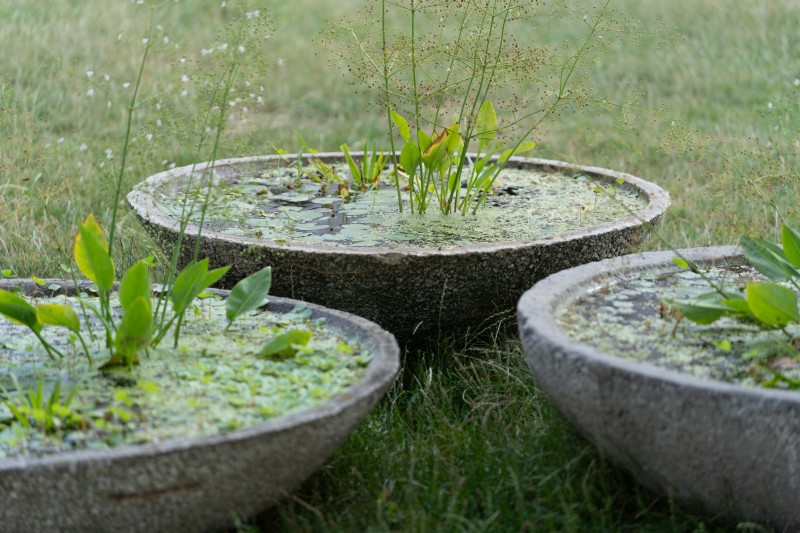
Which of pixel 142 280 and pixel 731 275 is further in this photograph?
pixel 731 275

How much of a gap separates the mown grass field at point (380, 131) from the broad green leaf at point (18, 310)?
29 cm

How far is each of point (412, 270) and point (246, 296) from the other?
1.57 feet

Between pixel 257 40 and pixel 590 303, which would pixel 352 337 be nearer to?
pixel 590 303

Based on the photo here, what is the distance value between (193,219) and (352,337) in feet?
2.97

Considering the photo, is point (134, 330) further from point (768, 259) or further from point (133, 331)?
point (768, 259)

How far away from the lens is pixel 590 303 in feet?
7.91

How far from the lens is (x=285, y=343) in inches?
87.0

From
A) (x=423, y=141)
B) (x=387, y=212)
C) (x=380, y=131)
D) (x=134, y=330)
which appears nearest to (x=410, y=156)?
(x=423, y=141)

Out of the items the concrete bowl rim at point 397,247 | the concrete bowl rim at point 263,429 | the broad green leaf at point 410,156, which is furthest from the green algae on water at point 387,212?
the concrete bowl rim at point 263,429

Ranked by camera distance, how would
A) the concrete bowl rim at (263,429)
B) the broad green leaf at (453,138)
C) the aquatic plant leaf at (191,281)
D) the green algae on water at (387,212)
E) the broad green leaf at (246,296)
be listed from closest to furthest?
the concrete bowl rim at (263,429), the aquatic plant leaf at (191,281), the broad green leaf at (246,296), the green algae on water at (387,212), the broad green leaf at (453,138)

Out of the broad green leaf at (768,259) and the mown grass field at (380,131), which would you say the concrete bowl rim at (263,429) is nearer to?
the mown grass field at (380,131)

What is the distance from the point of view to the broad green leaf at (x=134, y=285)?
221 centimetres

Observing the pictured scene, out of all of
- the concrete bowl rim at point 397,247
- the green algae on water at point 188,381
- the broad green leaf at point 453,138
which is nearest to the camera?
the green algae on water at point 188,381

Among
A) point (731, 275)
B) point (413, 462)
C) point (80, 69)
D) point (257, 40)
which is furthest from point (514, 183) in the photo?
point (80, 69)
